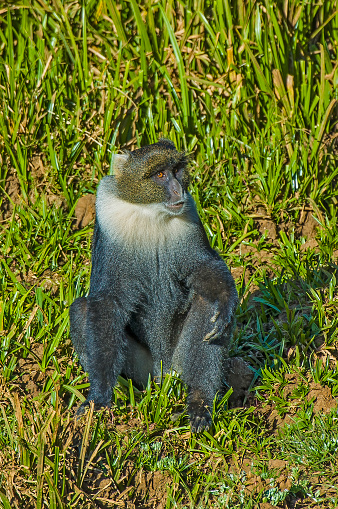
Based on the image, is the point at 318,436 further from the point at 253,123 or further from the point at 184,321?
the point at 253,123

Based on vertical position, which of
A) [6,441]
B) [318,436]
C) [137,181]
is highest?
[137,181]

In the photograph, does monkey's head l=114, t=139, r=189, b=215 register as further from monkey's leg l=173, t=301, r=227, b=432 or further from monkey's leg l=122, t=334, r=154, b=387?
monkey's leg l=122, t=334, r=154, b=387

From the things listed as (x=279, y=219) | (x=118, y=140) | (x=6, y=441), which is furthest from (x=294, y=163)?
(x=6, y=441)

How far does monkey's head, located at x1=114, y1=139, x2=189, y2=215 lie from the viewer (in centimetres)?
410

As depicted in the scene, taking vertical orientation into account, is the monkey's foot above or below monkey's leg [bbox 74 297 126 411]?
below

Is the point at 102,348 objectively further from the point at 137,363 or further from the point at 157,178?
the point at 157,178

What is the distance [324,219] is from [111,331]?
2.57 meters

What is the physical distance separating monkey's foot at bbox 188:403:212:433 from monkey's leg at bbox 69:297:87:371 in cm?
75

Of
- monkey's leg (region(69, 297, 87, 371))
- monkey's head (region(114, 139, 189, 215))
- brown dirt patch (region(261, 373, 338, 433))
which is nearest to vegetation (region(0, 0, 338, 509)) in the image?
brown dirt patch (region(261, 373, 338, 433))

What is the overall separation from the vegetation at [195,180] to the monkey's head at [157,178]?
3.82ft

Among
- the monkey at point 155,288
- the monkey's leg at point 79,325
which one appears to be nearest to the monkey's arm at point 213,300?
the monkey at point 155,288

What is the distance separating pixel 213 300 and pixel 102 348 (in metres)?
0.72

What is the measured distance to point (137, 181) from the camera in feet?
13.7

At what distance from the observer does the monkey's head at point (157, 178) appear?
410 cm
